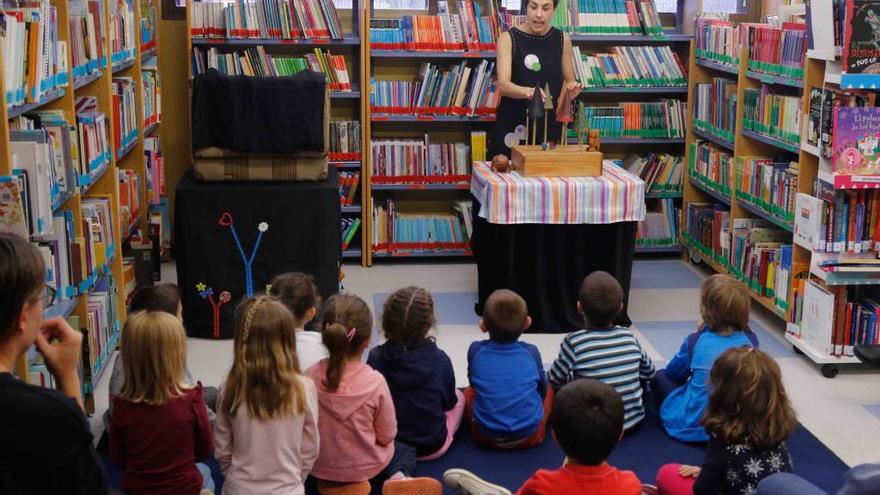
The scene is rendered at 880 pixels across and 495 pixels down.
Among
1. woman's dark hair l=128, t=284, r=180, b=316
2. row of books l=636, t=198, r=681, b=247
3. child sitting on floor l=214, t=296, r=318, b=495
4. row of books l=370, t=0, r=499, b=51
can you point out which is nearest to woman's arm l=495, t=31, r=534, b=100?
row of books l=370, t=0, r=499, b=51

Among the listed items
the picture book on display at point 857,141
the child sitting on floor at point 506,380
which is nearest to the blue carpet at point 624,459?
the child sitting on floor at point 506,380

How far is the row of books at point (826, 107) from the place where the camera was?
15.3 feet

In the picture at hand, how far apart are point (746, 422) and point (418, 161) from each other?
406cm

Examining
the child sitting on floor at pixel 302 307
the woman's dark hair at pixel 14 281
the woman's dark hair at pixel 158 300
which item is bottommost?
the child sitting on floor at pixel 302 307

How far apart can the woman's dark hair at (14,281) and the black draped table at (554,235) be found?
3.23m

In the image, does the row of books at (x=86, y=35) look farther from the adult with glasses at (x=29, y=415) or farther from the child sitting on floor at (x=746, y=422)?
the child sitting on floor at (x=746, y=422)

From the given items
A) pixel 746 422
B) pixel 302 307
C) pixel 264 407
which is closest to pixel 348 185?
pixel 302 307

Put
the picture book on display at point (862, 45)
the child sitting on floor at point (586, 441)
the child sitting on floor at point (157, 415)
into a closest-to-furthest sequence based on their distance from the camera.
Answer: the child sitting on floor at point (586, 441)
the child sitting on floor at point (157, 415)
the picture book on display at point (862, 45)

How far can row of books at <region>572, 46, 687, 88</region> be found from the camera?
6.80m

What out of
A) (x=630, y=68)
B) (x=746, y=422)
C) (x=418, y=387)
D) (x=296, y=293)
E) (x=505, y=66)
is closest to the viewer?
(x=746, y=422)

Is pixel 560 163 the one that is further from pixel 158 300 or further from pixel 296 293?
pixel 158 300

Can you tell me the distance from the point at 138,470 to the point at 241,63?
153 inches

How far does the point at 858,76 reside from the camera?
4.53 metres

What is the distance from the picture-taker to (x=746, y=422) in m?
3.00
